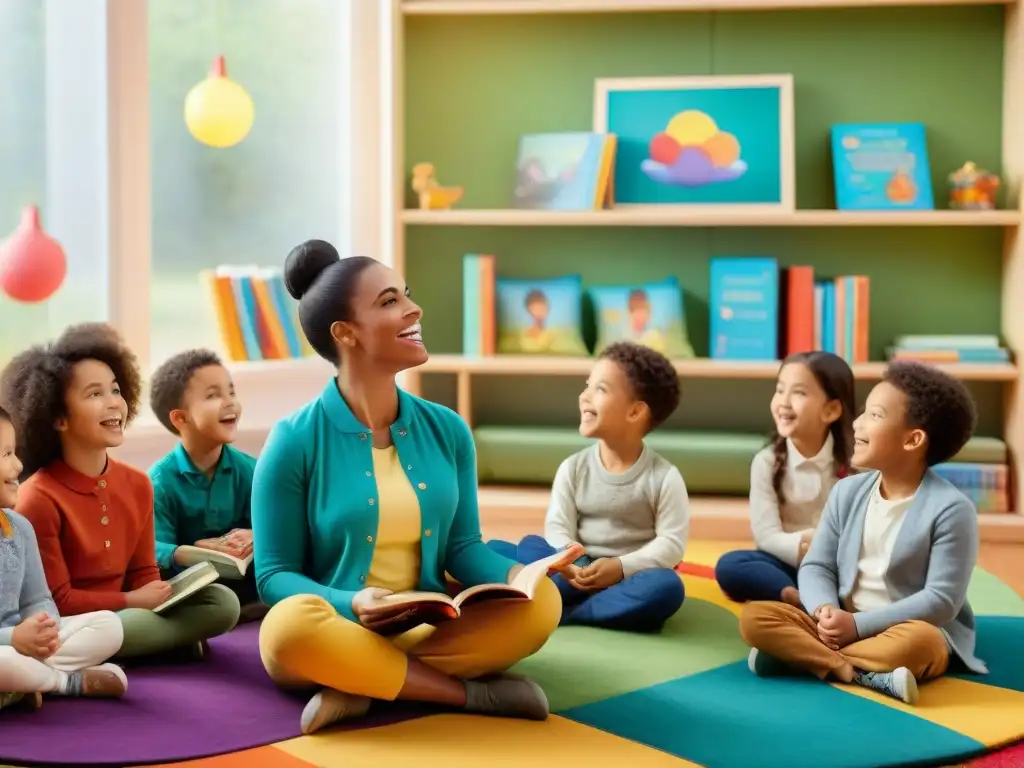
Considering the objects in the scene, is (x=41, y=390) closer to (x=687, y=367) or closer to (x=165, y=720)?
(x=165, y=720)

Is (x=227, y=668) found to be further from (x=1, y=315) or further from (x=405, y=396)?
(x=1, y=315)

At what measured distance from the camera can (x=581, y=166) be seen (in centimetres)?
407

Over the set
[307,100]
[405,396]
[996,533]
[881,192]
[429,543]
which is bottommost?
[996,533]

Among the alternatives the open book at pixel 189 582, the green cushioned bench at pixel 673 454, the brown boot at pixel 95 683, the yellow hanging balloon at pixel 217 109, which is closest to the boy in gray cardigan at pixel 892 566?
the open book at pixel 189 582

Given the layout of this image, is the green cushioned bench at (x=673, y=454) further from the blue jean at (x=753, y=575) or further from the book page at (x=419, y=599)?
the book page at (x=419, y=599)

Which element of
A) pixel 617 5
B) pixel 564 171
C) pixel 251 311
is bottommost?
pixel 251 311

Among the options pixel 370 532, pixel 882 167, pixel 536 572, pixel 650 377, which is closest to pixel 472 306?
pixel 882 167

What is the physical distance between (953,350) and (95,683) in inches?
107

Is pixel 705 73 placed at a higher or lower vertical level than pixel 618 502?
higher

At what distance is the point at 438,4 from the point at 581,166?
654 millimetres

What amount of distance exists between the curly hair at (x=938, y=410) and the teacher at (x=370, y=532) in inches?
29.4

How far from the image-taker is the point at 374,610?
6.33ft

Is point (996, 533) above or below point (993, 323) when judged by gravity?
below

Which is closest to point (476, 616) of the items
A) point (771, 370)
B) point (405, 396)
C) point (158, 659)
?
point (405, 396)
